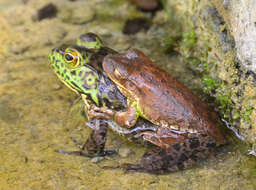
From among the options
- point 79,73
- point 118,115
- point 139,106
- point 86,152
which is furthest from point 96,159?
point 79,73

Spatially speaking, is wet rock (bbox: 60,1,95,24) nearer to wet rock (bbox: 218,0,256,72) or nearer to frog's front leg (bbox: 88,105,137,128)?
frog's front leg (bbox: 88,105,137,128)

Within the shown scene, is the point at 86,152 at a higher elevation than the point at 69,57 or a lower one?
lower

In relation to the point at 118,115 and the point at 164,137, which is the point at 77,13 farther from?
the point at 164,137

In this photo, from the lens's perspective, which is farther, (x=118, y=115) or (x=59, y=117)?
(x=59, y=117)

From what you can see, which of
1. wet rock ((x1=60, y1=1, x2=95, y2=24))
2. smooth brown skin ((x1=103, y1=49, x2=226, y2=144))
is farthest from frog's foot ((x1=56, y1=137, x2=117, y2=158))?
wet rock ((x1=60, y1=1, x2=95, y2=24))

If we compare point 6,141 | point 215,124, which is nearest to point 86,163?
point 6,141

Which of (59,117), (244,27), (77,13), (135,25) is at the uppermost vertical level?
(244,27)

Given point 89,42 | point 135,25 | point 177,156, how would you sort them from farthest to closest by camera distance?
point 135,25 < point 89,42 < point 177,156
